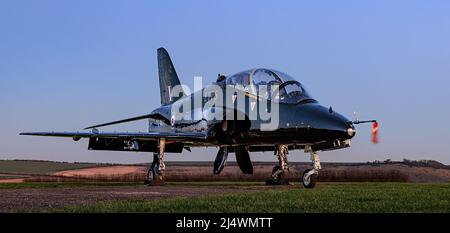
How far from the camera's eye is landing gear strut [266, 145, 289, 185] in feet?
78.0

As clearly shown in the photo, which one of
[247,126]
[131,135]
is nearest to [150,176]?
[131,135]

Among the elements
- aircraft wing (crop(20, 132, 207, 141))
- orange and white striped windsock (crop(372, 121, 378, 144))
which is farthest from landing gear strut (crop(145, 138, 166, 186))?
orange and white striped windsock (crop(372, 121, 378, 144))

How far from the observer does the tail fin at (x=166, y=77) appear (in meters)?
34.8

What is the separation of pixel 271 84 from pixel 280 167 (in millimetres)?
3681

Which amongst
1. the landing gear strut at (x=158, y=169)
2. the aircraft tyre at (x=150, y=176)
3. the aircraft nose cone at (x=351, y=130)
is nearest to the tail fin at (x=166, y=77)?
the landing gear strut at (x=158, y=169)

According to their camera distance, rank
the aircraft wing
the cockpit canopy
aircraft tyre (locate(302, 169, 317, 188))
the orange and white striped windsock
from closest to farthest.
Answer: the orange and white striped windsock
aircraft tyre (locate(302, 169, 317, 188))
the cockpit canopy
the aircraft wing

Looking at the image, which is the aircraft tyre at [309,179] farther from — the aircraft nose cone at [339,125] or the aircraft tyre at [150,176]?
the aircraft tyre at [150,176]

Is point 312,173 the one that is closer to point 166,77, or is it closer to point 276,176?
point 276,176

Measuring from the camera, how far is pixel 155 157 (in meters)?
28.2

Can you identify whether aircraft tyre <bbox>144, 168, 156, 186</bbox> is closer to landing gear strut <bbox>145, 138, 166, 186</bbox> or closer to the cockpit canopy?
landing gear strut <bbox>145, 138, 166, 186</bbox>

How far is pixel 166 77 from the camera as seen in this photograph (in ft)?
116

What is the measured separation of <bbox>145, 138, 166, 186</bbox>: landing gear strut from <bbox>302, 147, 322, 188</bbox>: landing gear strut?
6.45 metres
